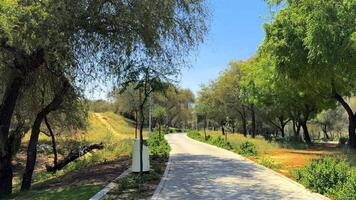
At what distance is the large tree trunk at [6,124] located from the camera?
55.8 ft

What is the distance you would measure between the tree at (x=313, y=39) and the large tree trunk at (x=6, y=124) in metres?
11.1

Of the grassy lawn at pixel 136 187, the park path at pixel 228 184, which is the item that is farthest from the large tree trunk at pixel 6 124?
the park path at pixel 228 184

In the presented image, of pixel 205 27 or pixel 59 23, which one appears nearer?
pixel 59 23

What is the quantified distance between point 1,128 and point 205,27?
841cm

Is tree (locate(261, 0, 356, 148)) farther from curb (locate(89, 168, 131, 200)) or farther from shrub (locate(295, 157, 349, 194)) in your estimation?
curb (locate(89, 168, 131, 200))

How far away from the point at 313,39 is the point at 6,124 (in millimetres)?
11844

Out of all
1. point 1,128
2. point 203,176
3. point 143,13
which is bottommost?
point 203,176

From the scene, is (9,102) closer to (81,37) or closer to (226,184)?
(81,37)

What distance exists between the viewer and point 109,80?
17734 mm

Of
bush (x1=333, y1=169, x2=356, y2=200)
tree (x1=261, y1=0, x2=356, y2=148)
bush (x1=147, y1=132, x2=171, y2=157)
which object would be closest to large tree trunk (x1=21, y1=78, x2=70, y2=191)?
bush (x1=147, y1=132, x2=171, y2=157)

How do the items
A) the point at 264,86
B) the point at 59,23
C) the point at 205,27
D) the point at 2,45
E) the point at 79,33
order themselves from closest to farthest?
the point at 59,23, the point at 2,45, the point at 79,33, the point at 205,27, the point at 264,86

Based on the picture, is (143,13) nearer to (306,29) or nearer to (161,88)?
(161,88)

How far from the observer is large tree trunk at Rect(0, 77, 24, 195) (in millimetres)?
17000

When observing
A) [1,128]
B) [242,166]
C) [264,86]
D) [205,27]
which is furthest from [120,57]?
[264,86]
